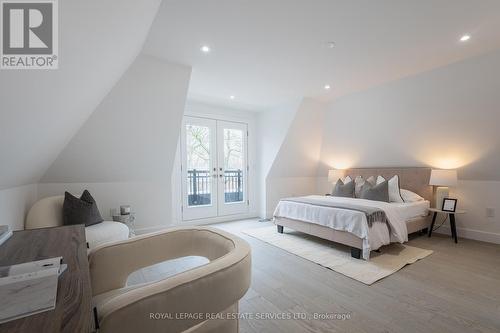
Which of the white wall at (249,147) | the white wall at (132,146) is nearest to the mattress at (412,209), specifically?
the white wall at (249,147)

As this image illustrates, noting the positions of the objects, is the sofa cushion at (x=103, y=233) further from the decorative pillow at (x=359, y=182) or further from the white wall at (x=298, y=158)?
the decorative pillow at (x=359, y=182)

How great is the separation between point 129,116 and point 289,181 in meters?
3.86

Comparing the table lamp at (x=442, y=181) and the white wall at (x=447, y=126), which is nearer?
the white wall at (x=447, y=126)

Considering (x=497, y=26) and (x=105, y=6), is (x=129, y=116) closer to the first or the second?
(x=105, y=6)

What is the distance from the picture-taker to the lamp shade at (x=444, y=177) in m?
3.41

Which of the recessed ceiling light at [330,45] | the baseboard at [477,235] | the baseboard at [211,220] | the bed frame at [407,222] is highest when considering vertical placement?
the recessed ceiling light at [330,45]

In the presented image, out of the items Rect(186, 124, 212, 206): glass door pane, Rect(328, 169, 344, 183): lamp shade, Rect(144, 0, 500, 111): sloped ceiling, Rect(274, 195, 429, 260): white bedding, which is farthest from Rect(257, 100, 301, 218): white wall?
Rect(274, 195, 429, 260): white bedding

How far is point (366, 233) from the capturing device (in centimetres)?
281

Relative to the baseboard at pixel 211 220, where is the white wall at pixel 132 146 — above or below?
above

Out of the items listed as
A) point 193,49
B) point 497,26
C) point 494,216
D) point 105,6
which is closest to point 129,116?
point 193,49

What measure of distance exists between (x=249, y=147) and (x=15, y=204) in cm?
400

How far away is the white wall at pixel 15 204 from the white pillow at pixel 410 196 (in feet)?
16.8

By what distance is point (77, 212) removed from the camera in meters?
2.67

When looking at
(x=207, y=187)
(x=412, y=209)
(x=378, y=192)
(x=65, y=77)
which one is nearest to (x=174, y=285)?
(x=65, y=77)
